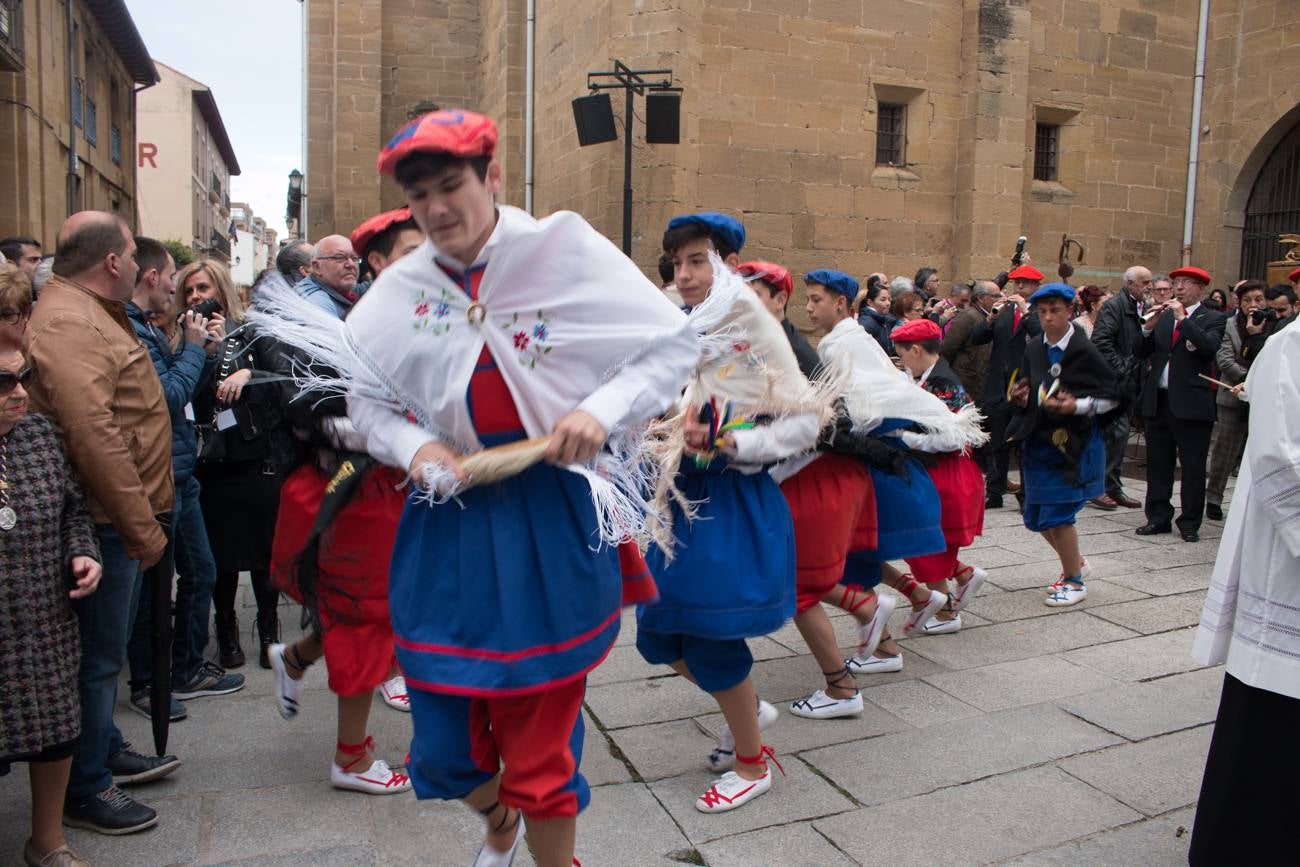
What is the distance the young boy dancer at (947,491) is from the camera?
4930 mm

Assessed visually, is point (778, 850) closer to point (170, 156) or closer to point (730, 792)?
point (730, 792)

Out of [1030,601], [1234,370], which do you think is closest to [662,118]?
[1234,370]

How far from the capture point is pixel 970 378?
9.52 metres

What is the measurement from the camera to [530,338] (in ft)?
7.61

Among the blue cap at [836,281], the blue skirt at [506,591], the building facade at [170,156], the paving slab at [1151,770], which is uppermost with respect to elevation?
the building facade at [170,156]

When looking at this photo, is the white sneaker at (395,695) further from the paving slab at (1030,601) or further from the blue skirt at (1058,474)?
the blue skirt at (1058,474)

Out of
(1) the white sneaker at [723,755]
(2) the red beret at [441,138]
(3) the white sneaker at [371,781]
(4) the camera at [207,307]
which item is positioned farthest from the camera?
(4) the camera at [207,307]

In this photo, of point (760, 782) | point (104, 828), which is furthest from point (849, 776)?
point (104, 828)

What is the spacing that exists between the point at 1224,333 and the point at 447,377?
769 centimetres

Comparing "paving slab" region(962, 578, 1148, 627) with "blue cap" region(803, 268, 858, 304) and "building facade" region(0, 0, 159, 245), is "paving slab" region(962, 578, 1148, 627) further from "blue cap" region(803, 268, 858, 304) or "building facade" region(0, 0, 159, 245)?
"building facade" region(0, 0, 159, 245)

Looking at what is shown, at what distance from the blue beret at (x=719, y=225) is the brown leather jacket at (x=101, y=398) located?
1.84 m

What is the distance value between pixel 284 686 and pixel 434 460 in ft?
6.10

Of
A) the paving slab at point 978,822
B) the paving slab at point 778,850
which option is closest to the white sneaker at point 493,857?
the paving slab at point 778,850

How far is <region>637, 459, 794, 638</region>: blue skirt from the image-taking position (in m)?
3.17
